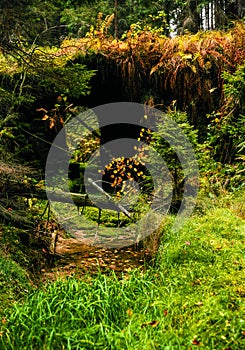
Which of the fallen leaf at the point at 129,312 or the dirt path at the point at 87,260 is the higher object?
the fallen leaf at the point at 129,312

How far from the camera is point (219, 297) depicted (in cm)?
253

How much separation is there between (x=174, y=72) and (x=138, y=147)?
5.40 ft

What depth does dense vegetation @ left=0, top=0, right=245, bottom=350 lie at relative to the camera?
2420mm

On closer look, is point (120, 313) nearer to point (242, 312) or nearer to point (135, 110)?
point (242, 312)

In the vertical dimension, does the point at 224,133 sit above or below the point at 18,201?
above

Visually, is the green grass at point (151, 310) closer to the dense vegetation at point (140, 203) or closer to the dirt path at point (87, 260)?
the dense vegetation at point (140, 203)

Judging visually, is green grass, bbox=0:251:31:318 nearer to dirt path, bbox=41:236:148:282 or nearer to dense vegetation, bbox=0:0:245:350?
dense vegetation, bbox=0:0:245:350

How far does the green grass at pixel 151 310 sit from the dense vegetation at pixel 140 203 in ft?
0.03

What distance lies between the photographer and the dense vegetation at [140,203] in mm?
2420

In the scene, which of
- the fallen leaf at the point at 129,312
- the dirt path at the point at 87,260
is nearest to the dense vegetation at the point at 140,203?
the fallen leaf at the point at 129,312

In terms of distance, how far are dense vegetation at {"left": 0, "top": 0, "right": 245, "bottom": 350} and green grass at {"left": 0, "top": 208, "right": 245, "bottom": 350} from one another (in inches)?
0.4

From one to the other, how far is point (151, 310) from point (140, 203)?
2985mm

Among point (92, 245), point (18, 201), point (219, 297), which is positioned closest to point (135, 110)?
point (92, 245)

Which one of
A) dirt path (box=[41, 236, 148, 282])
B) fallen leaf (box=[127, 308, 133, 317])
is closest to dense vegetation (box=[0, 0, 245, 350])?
fallen leaf (box=[127, 308, 133, 317])
